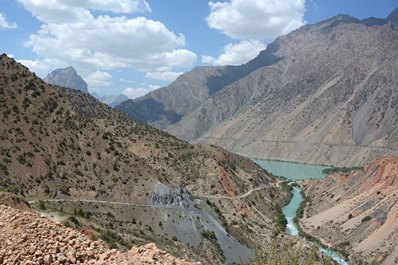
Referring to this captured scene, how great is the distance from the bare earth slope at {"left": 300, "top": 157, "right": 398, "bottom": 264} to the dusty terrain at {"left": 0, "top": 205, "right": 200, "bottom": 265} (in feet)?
206

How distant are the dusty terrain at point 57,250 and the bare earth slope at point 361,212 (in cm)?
6272

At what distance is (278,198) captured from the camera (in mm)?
136500

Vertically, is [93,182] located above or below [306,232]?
above

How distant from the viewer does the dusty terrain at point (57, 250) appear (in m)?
12.6

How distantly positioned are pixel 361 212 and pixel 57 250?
9528 centimetres

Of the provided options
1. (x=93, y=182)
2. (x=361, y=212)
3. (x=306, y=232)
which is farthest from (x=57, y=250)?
(x=361, y=212)

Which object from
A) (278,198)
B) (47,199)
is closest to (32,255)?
(47,199)

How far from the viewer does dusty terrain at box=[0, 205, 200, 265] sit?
497 inches

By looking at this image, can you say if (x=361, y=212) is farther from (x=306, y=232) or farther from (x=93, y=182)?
(x=93, y=182)

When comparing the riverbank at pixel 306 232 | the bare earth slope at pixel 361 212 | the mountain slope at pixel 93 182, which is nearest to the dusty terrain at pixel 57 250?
the mountain slope at pixel 93 182

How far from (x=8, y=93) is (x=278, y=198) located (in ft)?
271

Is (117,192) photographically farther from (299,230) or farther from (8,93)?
(299,230)

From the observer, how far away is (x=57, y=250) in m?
13.3

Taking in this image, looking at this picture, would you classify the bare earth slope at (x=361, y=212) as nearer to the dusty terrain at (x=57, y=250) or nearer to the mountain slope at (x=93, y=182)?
the mountain slope at (x=93, y=182)
